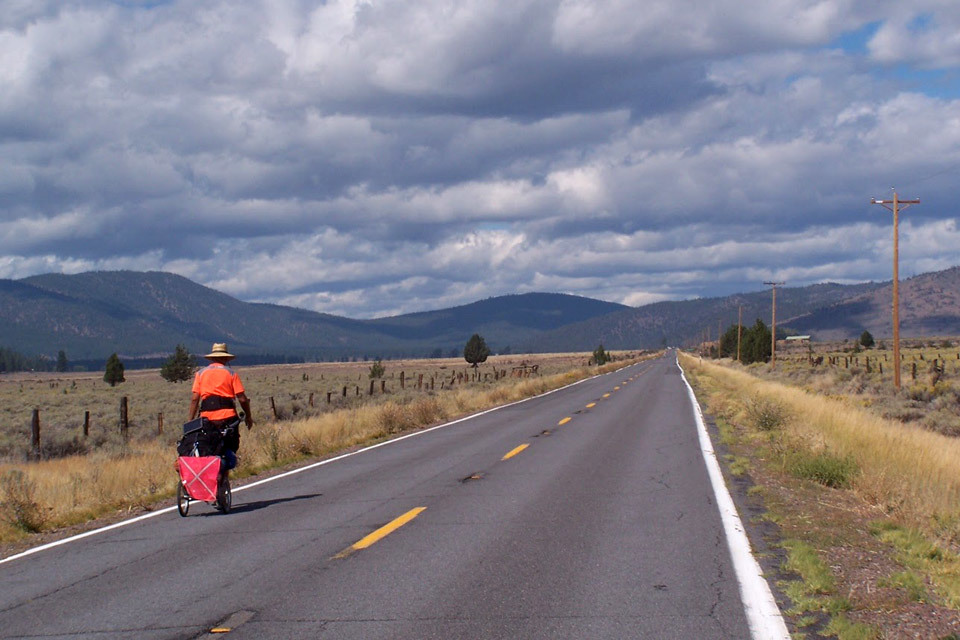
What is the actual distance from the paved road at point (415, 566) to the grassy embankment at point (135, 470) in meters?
1.44

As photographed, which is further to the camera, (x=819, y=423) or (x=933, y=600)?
(x=819, y=423)

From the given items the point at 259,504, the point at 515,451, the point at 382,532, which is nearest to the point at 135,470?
the point at 259,504

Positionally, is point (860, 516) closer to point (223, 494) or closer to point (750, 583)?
point (750, 583)

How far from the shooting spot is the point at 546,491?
1173 cm

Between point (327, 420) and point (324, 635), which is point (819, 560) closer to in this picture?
point (324, 635)

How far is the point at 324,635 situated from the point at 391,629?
17.0 inches

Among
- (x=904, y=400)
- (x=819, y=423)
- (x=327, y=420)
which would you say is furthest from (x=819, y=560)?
(x=904, y=400)

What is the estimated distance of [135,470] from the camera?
14.2 metres

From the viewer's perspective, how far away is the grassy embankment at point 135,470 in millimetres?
11070

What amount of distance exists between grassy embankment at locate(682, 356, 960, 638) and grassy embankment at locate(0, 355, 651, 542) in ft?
26.8

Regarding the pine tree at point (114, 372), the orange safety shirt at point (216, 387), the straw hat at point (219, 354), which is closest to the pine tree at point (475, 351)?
the pine tree at point (114, 372)

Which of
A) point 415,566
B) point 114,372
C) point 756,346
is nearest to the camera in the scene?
point 415,566

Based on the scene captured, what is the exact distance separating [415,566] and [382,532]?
159cm

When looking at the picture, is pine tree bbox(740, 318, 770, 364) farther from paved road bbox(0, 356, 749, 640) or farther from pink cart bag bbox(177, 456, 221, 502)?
pink cart bag bbox(177, 456, 221, 502)
